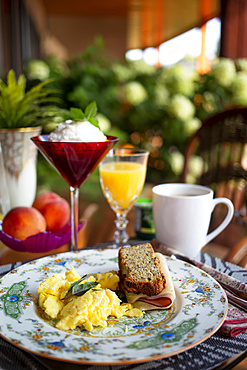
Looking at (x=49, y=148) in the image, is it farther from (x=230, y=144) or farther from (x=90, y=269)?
(x=230, y=144)

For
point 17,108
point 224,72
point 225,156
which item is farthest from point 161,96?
point 17,108

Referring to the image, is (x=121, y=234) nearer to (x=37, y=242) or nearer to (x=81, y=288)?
(x=37, y=242)

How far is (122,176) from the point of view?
1028mm

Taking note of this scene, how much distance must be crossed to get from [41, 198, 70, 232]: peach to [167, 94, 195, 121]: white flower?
46.9 inches

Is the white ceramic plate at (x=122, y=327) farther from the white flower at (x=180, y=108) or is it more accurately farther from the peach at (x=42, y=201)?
the white flower at (x=180, y=108)

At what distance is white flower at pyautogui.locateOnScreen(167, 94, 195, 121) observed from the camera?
2.06m

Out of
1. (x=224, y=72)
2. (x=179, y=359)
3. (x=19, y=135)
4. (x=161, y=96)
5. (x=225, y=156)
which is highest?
(x=224, y=72)

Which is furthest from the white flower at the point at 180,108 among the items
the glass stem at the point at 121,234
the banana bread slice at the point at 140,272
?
the banana bread slice at the point at 140,272

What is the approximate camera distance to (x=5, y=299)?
0.65 metres

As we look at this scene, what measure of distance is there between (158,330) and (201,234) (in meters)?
0.40

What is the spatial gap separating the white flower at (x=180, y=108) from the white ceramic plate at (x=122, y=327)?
1.42 metres

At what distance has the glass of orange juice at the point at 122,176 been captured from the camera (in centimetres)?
102

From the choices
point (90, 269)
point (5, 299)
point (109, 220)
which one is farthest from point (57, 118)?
point (5, 299)

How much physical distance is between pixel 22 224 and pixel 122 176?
288mm
